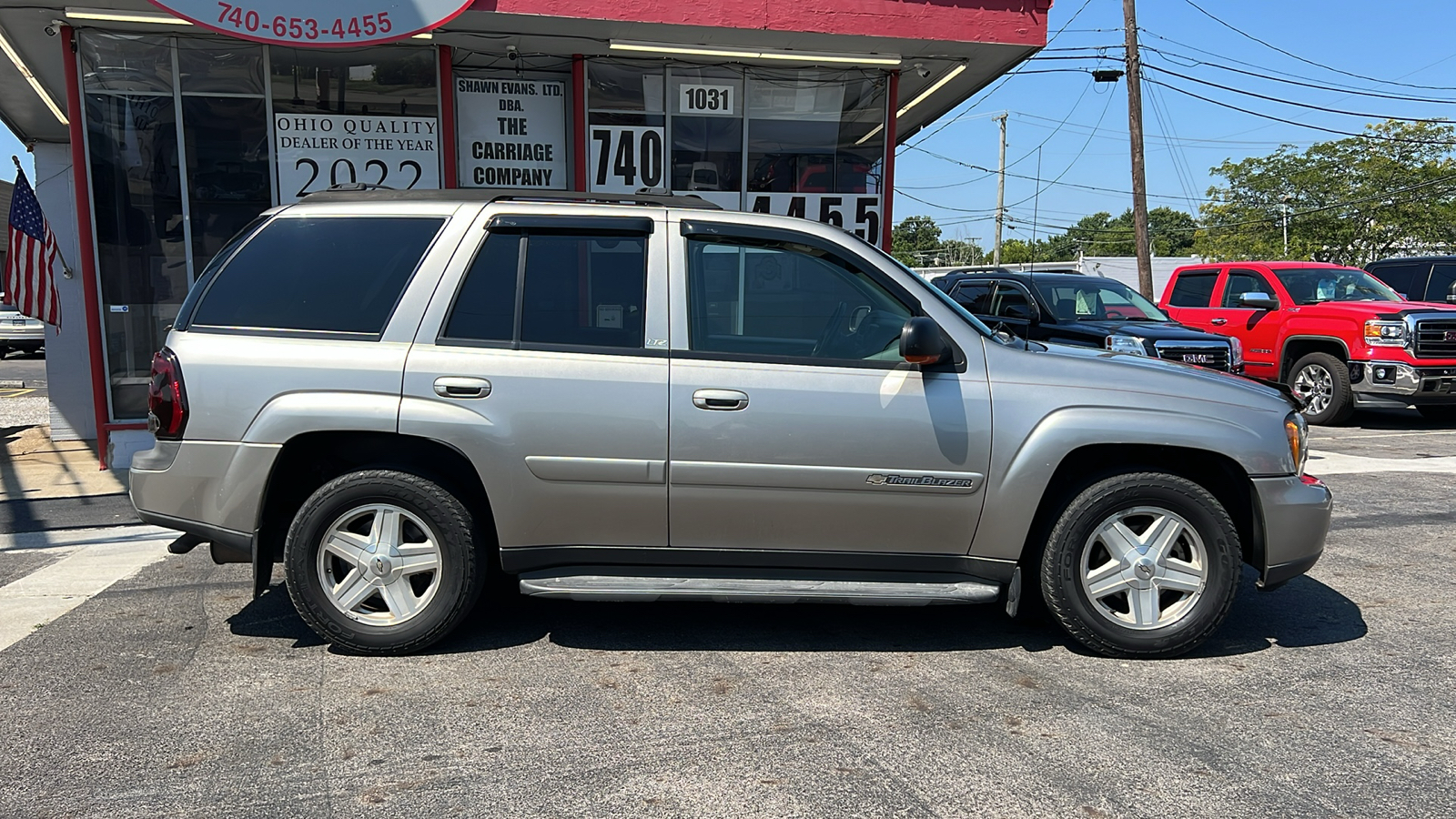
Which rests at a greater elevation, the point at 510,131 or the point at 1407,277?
the point at 510,131

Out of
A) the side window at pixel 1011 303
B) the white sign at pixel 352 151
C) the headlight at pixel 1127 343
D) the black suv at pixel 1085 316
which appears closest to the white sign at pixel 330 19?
the white sign at pixel 352 151

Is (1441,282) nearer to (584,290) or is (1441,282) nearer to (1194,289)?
(1194,289)

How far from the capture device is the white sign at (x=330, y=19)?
848cm

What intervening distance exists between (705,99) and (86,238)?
5.90 metres

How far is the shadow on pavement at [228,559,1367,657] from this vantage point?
4.56 m

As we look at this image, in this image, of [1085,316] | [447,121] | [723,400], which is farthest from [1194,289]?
[723,400]

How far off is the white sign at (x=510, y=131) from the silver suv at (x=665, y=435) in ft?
20.7

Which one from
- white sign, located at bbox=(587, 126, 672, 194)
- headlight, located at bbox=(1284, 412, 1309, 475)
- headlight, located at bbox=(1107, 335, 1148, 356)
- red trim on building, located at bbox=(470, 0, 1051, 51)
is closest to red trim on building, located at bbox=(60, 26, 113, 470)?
red trim on building, located at bbox=(470, 0, 1051, 51)

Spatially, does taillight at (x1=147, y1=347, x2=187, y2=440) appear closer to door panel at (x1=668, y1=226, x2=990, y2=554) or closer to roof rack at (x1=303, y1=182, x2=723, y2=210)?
roof rack at (x1=303, y1=182, x2=723, y2=210)

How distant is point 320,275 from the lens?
4426 mm

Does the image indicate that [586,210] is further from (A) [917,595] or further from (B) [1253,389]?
(B) [1253,389]

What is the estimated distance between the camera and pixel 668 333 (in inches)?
170

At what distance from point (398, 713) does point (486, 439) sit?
1099 mm

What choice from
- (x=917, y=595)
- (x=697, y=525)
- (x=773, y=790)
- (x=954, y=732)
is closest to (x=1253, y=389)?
(x=917, y=595)
